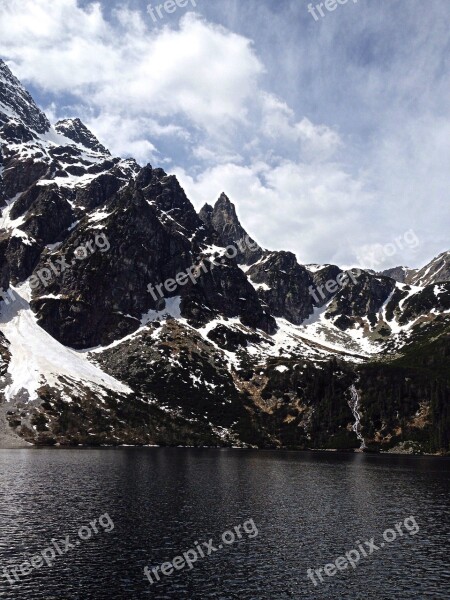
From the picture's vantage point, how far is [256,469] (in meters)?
144

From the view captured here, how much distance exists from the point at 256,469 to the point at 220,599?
336ft

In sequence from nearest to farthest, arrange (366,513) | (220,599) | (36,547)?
(220,599)
(36,547)
(366,513)

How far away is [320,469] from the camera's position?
152 metres

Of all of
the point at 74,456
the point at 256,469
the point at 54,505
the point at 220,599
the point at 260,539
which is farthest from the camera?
the point at 74,456

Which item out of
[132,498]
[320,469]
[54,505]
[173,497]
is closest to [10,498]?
[54,505]

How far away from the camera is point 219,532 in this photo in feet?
222

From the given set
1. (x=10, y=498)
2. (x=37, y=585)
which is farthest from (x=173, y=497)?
(x=37, y=585)

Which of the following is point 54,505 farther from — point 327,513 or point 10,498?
point 327,513

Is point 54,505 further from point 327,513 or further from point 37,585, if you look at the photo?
point 327,513

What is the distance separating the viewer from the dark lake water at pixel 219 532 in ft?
156

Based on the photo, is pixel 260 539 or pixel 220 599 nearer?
pixel 220 599

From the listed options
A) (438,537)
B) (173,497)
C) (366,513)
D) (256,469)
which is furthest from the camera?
(256,469)

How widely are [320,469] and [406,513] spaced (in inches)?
2673

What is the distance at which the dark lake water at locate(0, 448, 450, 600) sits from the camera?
47.5 m
